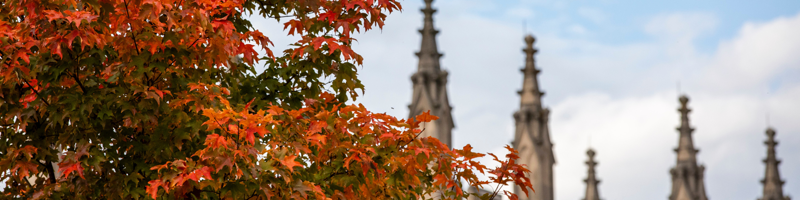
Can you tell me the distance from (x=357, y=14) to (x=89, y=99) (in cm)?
231

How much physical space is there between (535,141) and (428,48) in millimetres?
2796

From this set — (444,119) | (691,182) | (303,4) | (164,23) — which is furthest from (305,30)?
(691,182)

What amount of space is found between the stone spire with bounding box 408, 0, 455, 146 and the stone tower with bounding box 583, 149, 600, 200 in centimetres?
998

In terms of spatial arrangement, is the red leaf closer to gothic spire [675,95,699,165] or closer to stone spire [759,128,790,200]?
→ gothic spire [675,95,699,165]

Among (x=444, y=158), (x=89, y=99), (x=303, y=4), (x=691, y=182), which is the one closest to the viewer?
(x=89, y=99)

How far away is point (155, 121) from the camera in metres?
6.58

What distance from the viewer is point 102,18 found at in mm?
6645

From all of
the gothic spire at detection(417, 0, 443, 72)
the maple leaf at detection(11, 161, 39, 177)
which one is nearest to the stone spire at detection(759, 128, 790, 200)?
the gothic spire at detection(417, 0, 443, 72)

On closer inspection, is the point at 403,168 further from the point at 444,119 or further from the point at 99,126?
the point at 444,119

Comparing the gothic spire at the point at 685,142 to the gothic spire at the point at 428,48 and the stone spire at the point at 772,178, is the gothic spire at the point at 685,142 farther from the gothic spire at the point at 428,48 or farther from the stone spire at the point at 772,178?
the gothic spire at the point at 428,48

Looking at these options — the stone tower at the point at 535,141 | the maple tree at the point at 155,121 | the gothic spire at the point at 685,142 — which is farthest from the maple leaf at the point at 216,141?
the gothic spire at the point at 685,142

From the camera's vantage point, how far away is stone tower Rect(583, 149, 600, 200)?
24.8 meters

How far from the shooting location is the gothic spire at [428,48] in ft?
53.9

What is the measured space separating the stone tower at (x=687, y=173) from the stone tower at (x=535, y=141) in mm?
6585
